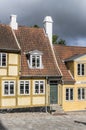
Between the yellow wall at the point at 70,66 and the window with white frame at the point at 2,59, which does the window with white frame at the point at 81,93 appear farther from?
the window with white frame at the point at 2,59

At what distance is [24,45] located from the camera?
102 ft

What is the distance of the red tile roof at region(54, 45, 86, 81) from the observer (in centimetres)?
3163

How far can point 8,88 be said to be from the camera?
28391mm

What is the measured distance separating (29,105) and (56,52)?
7.13 metres

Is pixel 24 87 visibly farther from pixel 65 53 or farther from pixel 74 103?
pixel 65 53

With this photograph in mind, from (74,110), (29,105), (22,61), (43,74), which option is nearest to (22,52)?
(22,61)

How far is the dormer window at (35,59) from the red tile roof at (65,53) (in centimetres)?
276

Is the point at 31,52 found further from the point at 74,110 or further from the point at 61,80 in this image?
the point at 74,110

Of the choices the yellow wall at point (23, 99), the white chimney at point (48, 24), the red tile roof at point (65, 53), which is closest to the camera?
the yellow wall at point (23, 99)

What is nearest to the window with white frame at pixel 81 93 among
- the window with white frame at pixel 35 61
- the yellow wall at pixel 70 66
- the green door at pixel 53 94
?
the yellow wall at pixel 70 66

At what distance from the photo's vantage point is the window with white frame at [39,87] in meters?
29.6

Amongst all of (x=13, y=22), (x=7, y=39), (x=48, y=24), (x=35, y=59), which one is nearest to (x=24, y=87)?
(x=35, y=59)

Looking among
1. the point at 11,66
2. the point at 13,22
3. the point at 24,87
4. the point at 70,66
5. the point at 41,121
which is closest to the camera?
the point at 41,121

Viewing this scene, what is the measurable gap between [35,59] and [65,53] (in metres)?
5.31
